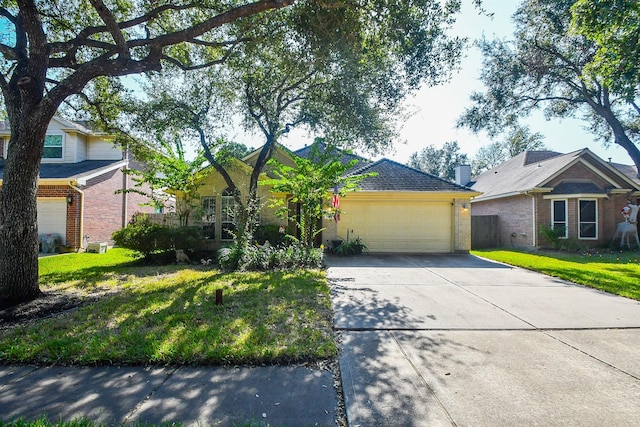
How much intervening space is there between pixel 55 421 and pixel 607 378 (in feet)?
16.6

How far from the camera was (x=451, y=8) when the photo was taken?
23.2 feet

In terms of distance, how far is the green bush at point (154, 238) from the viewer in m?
10.4

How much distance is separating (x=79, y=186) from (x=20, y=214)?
410 inches

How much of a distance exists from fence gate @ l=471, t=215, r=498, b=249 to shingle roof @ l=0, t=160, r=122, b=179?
1988 cm

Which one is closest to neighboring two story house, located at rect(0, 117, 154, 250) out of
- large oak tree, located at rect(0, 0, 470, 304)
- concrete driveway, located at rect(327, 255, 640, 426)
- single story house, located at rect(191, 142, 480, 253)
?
single story house, located at rect(191, 142, 480, 253)

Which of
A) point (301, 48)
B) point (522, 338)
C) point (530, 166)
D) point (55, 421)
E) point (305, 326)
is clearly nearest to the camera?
point (55, 421)

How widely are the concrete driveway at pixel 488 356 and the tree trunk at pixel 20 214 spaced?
5579 mm

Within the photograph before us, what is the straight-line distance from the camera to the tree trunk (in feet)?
17.6

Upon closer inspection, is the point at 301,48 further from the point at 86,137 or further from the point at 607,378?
the point at 86,137

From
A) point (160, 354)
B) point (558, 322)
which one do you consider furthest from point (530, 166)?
point (160, 354)

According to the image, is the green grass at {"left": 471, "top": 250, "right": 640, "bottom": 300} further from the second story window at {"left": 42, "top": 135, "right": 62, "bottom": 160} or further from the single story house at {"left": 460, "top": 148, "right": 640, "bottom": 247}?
the second story window at {"left": 42, "top": 135, "right": 62, "bottom": 160}

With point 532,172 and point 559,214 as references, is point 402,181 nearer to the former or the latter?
point 559,214

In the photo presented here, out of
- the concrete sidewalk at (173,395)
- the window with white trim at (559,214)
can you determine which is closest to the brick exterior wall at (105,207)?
the concrete sidewalk at (173,395)

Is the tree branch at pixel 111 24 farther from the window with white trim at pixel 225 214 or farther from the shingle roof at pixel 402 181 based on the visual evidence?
the shingle roof at pixel 402 181
